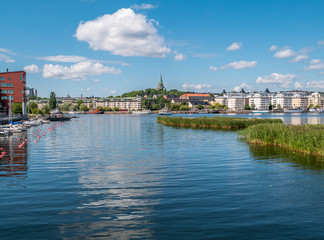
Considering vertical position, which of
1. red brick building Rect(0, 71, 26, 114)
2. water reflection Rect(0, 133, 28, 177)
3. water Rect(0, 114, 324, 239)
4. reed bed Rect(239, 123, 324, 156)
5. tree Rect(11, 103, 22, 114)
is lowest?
water Rect(0, 114, 324, 239)

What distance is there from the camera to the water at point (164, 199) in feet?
46.6

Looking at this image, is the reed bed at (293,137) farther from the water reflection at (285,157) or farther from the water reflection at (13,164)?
the water reflection at (13,164)

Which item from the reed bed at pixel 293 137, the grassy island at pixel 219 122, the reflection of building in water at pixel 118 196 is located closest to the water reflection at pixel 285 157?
the reed bed at pixel 293 137

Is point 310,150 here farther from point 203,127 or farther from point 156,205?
point 203,127

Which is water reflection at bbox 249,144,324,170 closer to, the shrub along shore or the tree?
the shrub along shore

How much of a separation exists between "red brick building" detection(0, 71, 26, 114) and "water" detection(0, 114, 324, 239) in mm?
118640

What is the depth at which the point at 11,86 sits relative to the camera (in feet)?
460

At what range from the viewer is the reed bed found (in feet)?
113

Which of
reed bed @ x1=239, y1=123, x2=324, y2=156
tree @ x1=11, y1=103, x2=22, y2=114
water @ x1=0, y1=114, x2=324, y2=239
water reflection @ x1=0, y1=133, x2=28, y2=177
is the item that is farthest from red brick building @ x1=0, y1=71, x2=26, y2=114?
water @ x1=0, y1=114, x2=324, y2=239

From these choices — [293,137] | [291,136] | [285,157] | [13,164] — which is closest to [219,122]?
[291,136]

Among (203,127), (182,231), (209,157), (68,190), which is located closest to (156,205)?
(182,231)

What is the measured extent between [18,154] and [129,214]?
94.7ft

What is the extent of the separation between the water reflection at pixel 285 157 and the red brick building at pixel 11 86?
12424 centimetres

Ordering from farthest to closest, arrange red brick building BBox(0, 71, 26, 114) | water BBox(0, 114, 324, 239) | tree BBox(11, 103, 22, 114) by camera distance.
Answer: tree BBox(11, 103, 22, 114)
red brick building BBox(0, 71, 26, 114)
water BBox(0, 114, 324, 239)
